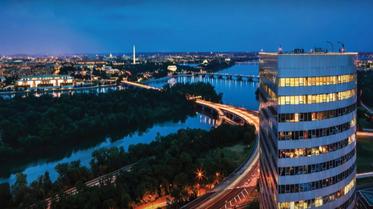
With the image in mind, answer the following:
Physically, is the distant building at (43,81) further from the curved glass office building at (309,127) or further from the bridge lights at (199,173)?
the curved glass office building at (309,127)

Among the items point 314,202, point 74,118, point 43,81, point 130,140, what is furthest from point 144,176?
point 43,81

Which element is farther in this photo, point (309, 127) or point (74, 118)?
point (74, 118)

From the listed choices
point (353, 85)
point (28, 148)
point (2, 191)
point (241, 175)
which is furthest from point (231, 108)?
point (353, 85)

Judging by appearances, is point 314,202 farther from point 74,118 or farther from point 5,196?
point 74,118

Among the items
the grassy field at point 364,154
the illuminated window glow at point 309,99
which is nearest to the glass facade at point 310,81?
the illuminated window glow at point 309,99

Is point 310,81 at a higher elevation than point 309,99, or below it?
higher

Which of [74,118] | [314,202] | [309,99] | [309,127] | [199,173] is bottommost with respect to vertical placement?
[74,118]
